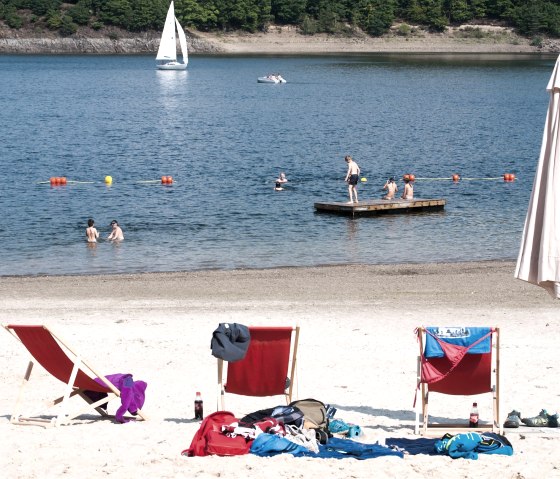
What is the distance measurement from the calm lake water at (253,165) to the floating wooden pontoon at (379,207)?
0.48 m

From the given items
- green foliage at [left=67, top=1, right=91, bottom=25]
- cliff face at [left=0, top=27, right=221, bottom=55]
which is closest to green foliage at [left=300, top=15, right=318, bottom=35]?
cliff face at [left=0, top=27, right=221, bottom=55]

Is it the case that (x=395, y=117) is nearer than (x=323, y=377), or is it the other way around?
(x=323, y=377)

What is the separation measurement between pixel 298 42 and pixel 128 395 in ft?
558

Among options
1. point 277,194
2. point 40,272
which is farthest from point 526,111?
point 40,272

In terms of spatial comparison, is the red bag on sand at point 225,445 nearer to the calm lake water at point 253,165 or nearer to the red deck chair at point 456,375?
the red deck chair at point 456,375

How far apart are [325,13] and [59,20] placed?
1727 inches

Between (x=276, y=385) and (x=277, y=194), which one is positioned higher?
(x=276, y=385)

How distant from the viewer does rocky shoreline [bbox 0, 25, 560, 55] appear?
175 meters

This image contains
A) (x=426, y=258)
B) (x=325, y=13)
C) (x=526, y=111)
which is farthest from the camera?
(x=325, y=13)

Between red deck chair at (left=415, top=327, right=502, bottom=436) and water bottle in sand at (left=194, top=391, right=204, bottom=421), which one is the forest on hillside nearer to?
water bottle in sand at (left=194, top=391, right=204, bottom=421)

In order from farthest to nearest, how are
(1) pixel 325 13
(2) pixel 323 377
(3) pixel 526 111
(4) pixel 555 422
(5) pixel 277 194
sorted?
(1) pixel 325 13 → (3) pixel 526 111 → (5) pixel 277 194 → (2) pixel 323 377 → (4) pixel 555 422

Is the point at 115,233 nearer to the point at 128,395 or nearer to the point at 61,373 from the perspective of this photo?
the point at 61,373

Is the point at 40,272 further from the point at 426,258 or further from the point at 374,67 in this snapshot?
the point at 374,67

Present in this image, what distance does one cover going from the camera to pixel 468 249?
29.1 metres
